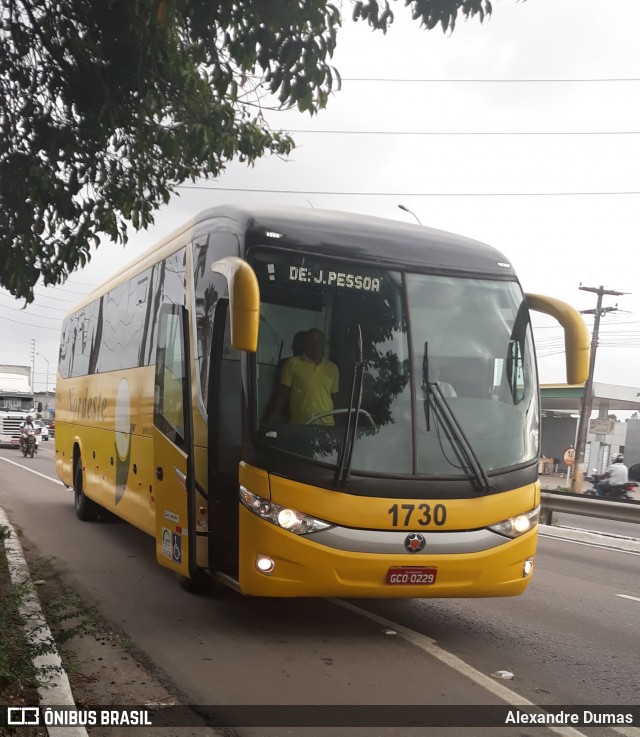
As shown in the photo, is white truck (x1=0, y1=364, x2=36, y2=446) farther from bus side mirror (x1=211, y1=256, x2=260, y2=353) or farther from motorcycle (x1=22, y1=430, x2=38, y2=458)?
bus side mirror (x1=211, y1=256, x2=260, y2=353)

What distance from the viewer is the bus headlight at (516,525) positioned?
7168mm

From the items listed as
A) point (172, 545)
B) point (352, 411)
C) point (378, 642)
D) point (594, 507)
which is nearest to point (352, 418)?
point (352, 411)

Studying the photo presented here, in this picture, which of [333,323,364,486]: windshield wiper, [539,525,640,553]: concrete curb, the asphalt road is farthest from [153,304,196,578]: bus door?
[539,525,640,553]: concrete curb

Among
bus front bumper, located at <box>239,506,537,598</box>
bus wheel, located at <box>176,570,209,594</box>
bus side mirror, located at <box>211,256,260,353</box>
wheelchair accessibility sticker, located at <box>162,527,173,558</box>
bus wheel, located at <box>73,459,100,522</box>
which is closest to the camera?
bus side mirror, located at <box>211,256,260,353</box>

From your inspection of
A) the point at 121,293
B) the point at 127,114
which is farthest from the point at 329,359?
the point at 121,293

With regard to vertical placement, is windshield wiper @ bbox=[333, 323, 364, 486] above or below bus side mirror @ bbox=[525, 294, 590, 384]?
below

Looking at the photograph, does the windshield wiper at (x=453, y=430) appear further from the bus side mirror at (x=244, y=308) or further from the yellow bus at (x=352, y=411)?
the bus side mirror at (x=244, y=308)

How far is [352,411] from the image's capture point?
696 centimetres

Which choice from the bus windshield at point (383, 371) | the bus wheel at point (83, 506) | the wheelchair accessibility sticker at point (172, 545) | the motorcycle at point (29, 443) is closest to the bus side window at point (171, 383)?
the wheelchair accessibility sticker at point (172, 545)

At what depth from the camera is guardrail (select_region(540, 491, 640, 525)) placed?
49.1ft

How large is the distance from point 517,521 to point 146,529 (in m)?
4.11

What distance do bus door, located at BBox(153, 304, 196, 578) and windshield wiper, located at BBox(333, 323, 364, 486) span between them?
1.42m

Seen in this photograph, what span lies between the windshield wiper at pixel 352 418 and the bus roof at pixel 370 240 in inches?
27.1

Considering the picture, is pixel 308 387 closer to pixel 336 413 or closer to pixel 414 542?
pixel 336 413
